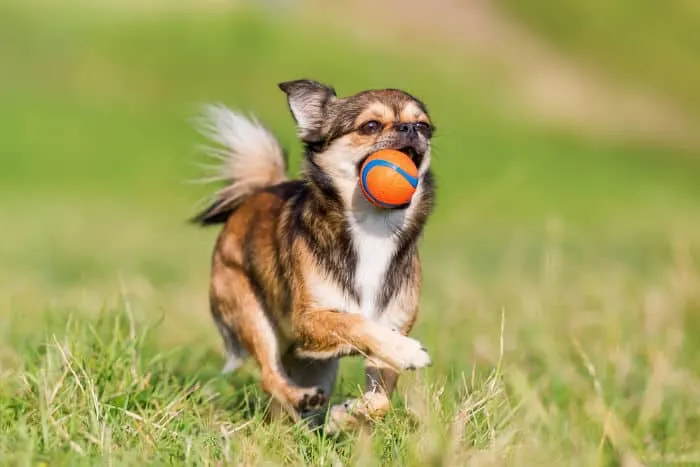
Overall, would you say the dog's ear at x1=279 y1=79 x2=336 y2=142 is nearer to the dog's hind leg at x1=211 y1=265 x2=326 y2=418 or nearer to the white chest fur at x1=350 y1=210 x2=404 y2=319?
the white chest fur at x1=350 y1=210 x2=404 y2=319

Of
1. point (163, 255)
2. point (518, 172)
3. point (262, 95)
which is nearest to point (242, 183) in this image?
point (163, 255)

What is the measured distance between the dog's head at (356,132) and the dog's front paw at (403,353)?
2.54 ft

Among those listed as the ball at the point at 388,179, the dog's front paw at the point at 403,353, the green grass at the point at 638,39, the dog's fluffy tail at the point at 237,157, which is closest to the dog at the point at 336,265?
the dog's front paw at the point at 403,353

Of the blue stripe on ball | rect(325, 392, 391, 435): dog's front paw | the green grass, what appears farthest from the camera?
the green grass

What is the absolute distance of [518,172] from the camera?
64.3 feet

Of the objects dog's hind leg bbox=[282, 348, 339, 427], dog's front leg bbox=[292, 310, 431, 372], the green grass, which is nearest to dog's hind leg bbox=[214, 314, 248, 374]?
dog's hind leg bbox=[282, 348, 339, 427]

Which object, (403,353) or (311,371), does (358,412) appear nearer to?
(403,353)

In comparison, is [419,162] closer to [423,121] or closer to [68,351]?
[423,121]

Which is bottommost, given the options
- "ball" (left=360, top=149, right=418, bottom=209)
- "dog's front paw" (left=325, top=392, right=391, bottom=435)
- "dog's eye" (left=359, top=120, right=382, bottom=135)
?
"dog's front paw" (left=325, top=392, right=391, bottom=435)

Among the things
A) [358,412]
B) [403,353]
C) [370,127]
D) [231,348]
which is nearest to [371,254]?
[370,127]

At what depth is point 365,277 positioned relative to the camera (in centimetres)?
489

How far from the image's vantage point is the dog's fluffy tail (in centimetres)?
605

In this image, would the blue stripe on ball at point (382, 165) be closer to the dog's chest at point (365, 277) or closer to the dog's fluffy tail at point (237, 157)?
the dog's chest at point (365, 277)

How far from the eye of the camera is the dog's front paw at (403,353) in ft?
14.3
